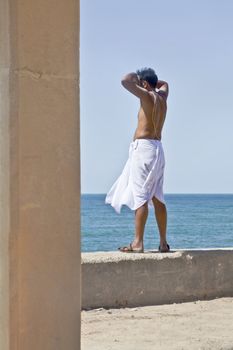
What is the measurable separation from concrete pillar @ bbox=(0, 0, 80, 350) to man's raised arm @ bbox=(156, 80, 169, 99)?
370 centimetres

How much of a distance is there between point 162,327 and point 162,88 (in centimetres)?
250

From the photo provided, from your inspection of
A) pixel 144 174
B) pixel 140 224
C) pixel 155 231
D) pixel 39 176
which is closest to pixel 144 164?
pixel 144 174

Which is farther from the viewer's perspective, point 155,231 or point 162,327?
point 155,231

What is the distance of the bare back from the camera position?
23.4 feet

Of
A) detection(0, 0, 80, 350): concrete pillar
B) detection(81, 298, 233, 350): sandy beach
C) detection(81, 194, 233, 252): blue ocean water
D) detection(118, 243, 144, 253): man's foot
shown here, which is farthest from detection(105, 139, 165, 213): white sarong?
detection(81, 194, 233, 252): blue ocean water

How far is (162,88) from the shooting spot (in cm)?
742

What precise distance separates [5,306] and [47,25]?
4.23ft

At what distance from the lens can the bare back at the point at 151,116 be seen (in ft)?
23.4

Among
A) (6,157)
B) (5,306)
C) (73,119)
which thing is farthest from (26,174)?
(5,306)

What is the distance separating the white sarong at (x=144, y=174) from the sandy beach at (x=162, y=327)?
103 cm

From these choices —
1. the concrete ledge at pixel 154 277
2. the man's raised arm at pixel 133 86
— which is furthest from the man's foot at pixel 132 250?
the man's raised arm at pixel 133 86

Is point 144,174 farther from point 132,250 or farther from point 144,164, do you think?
point 132,250

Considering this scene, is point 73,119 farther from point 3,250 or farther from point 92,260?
point 92,260

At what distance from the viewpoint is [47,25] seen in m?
3.58
